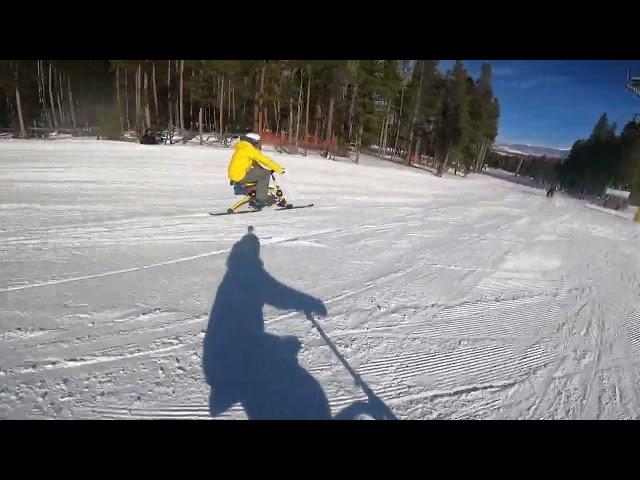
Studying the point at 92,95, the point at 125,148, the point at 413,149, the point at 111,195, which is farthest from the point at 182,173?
the point at 92,95

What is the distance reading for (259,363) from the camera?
241 centimetres

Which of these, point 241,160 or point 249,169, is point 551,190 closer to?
point 249,169

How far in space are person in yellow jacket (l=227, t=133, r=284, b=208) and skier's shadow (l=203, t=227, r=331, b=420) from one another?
382 cm

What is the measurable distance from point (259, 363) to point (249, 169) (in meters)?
5.77

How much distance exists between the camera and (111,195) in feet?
23.7

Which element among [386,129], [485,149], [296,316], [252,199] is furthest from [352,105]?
[296,316]

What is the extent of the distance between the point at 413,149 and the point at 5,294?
3369 centimetres

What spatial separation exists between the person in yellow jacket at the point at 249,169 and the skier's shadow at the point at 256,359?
382 centimetres

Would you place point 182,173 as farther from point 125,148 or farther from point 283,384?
point 283,384

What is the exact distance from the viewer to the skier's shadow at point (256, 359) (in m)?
2.07

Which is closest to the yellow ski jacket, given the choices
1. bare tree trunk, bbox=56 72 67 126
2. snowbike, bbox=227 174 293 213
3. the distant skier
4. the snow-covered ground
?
snowbike, bbox=227 174 293 213

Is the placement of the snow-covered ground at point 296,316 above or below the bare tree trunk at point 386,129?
below

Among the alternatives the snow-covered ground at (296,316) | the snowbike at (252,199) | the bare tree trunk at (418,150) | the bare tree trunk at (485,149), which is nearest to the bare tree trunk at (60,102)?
the snow-covered ground at (296,316)

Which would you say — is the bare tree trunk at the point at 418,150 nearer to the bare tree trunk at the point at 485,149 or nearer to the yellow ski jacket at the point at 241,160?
the bare tree trunk at the point at 485,149
